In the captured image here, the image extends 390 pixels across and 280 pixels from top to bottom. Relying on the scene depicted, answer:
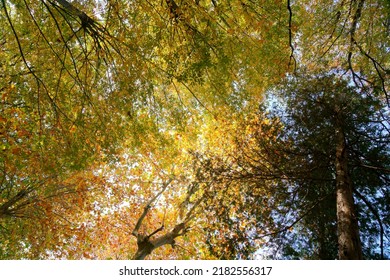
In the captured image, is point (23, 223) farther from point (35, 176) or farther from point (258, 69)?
point (258, 69)

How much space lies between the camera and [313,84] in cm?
630

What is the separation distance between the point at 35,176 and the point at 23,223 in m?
1.51

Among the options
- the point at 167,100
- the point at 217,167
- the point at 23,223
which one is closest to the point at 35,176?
the point at 23,223

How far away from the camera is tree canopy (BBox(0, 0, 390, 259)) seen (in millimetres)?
4477

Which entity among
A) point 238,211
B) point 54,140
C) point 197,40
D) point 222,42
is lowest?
point 238,211

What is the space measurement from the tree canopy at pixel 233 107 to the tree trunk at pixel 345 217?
0.02 meters

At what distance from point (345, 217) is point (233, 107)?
267 cm

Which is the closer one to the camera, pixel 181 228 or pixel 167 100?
pixel 167 100

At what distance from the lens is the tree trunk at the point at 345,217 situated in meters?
4.07

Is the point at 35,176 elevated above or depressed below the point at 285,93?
below

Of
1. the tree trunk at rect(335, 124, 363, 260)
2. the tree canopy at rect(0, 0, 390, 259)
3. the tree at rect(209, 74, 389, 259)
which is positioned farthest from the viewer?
the tree at rect(209, 74, 389, 259)

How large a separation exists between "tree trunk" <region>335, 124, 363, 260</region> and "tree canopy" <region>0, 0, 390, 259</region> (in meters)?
0.02

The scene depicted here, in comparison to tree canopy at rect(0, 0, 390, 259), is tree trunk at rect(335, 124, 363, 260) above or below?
below

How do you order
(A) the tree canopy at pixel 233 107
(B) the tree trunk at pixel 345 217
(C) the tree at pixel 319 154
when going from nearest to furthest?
1. (B) the tree trunk at pixel 345 217
2. (A) the tree canopy at pixel 233 107
3. (C) the tree at pixel 319 154
